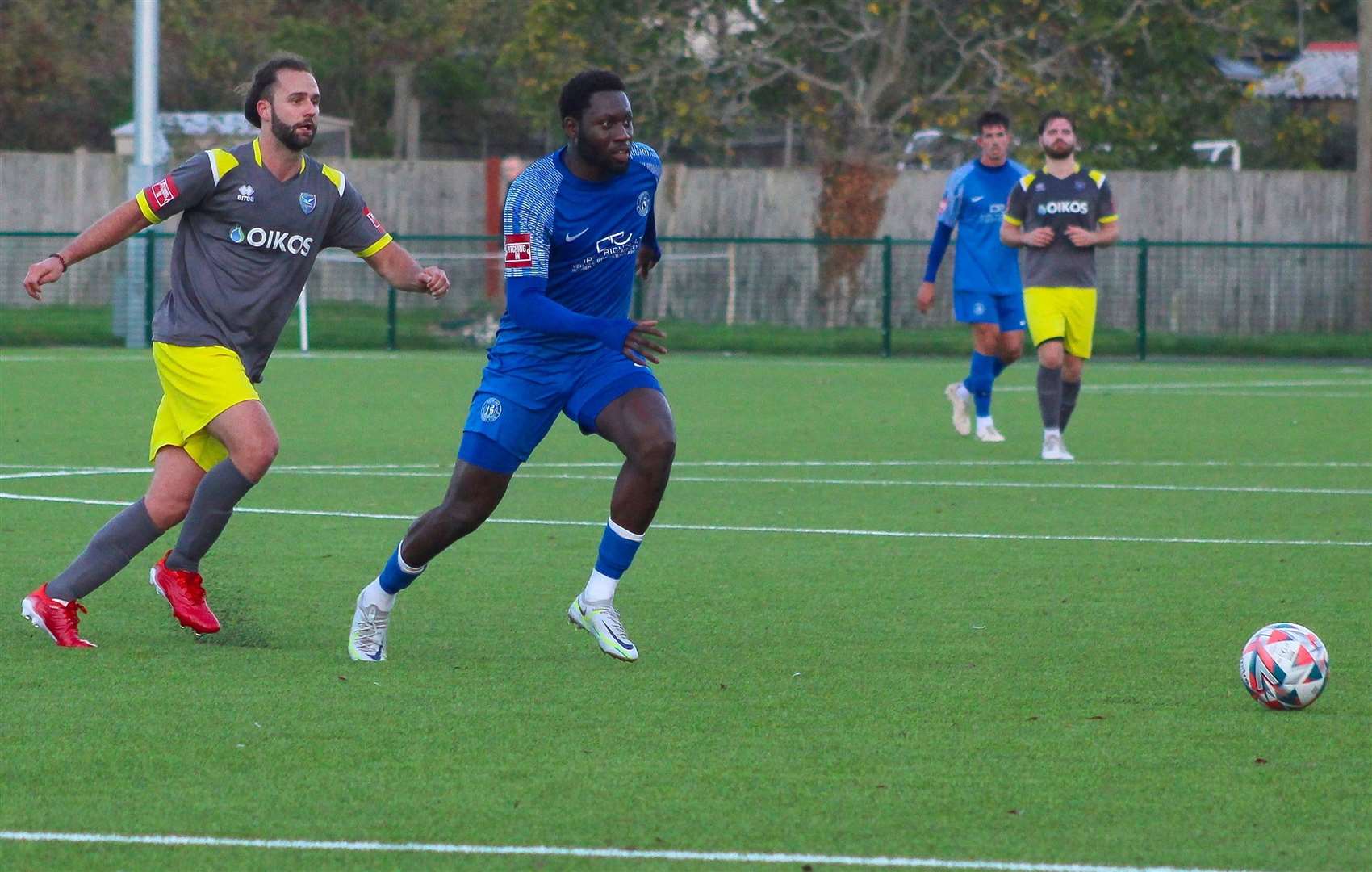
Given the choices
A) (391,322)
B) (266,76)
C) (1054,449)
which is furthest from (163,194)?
(391,322)

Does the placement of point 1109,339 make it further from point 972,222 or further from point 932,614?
point 932,614

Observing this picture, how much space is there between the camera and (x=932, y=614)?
7.73 meters

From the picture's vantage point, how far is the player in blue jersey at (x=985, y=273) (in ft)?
49.3

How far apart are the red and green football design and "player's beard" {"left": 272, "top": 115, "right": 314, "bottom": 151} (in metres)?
3.36

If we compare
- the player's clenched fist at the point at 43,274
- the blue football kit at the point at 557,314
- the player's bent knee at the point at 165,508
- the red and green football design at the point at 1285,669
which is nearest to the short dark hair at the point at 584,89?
the blue football kit at the point at 557,314

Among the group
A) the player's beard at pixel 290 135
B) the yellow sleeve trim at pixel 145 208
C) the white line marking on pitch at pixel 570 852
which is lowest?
the white line marking on pitch at pixel 570 852

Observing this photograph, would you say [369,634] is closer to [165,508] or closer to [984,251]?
[165,508]

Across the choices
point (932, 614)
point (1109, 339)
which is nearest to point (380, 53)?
point (1109, 339)

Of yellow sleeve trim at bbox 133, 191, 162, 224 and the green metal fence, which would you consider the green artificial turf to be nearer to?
yellow sleeve trim at bbox 133, 191, 162, 224

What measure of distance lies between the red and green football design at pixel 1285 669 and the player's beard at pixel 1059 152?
759cm

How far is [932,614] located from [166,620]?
273cm

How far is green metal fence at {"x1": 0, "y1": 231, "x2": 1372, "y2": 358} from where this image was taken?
84.5 ft

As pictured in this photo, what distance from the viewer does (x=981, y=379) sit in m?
15.0

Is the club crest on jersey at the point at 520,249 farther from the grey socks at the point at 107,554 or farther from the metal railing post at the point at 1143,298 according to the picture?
the metal railing post at the point at 1143,298
